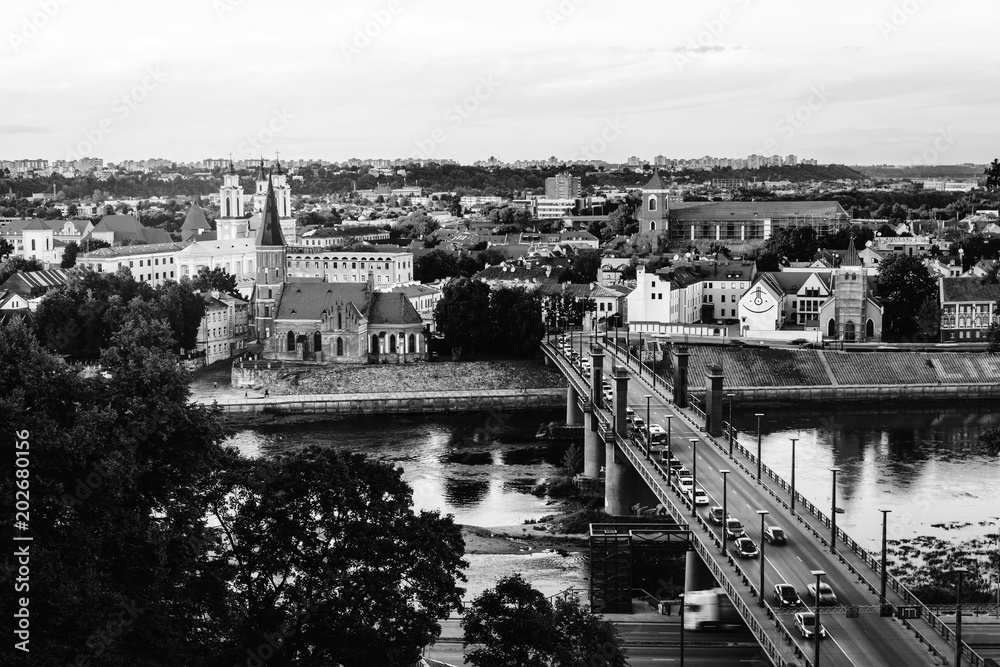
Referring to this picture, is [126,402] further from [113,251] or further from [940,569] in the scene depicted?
[113,251]

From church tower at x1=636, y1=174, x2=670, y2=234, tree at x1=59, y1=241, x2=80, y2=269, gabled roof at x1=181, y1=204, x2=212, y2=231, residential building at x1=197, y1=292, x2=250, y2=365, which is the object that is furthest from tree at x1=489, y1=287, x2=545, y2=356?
gabled roof at x1=181, y1=204, x2=212, y2=231

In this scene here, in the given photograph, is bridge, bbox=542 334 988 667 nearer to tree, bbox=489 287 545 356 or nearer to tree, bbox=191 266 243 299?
tree, bbox=489 287 545 356

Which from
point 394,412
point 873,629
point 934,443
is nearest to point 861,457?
point 934,443

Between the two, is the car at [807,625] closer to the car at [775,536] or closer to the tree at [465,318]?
the car at [775,536]

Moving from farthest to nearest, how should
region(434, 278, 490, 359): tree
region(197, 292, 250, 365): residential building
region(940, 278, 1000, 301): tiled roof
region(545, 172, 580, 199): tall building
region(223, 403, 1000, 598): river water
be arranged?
region(545, 172, 580, 199): tall building < region(940, 278, 1000, 301): tiled roof < region(197, 292, 250, 365): residential building < region(434, 278, 490, 359): tree < region(223, 403, 1000, 598): river water

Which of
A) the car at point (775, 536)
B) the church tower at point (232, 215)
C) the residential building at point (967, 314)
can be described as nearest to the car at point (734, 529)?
the car at point (775, 536)

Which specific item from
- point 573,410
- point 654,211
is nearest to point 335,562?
point 573,410
